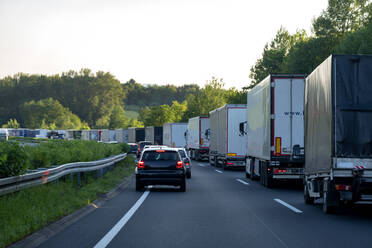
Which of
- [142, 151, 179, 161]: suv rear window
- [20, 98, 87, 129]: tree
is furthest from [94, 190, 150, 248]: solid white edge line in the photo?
[20, 98, 87, 129]: tree

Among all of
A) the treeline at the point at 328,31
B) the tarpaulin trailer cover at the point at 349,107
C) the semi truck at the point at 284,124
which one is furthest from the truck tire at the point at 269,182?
the treeline at the point at 328,31

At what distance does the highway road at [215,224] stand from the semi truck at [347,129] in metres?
0.68

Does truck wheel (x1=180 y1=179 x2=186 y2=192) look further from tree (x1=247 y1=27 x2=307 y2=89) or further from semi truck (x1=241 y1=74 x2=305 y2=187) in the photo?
tree (x1=247 y1=27 x2=307 y2=89)

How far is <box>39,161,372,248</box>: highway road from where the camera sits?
28.9 ft

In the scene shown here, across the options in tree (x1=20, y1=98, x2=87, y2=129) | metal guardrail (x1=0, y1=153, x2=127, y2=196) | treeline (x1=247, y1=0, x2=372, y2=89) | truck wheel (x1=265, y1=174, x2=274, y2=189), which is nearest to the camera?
metal guardrail (x1=0, y1=153, x2=127, y2=196)

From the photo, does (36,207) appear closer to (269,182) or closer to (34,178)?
(34,178)

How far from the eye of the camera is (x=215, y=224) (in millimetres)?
10914

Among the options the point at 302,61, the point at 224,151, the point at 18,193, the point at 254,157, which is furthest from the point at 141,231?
the point at 302,61

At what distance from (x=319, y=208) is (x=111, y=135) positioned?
90.0 meters

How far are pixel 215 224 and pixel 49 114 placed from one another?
18700 centimetres

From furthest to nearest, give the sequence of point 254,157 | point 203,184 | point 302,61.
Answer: point 302,61
point 254,157
point 203,184

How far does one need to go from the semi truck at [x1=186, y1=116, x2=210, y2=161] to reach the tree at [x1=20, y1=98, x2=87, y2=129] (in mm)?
147125

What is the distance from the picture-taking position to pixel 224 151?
32938 millimetres

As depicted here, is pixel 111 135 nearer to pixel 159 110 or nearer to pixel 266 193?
pixel 159 110
